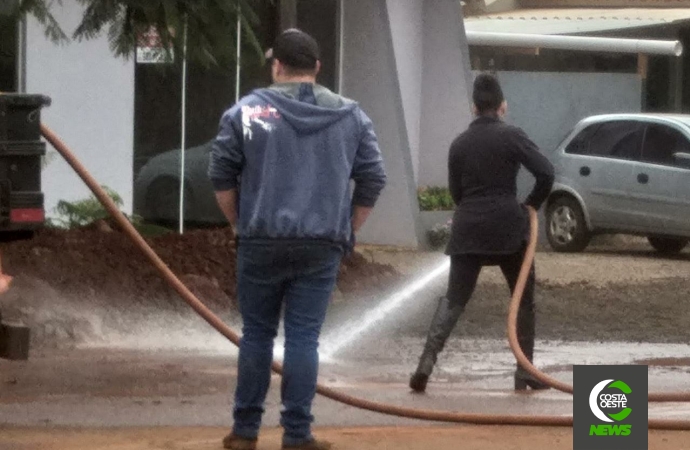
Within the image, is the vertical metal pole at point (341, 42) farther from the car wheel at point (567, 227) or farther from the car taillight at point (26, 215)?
the car taillight at point (26, 215)


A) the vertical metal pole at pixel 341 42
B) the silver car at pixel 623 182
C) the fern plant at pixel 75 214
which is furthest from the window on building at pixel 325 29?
the fern plant at pixel 75 214

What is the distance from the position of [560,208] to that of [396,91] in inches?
119

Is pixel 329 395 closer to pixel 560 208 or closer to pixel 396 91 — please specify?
pixel 396 91

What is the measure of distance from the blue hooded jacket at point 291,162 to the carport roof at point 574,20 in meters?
19.9

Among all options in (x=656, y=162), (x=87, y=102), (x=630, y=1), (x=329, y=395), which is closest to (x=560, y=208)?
(x=656, y=162)

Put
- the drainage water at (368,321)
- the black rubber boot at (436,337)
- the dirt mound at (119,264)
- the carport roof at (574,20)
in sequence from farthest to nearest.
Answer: the carport roof at (574,20) < the dirt mound at (119,264) < the drainage water at (368,321) < the black rubber boot at (436,337)

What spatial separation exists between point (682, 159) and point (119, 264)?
920 centimetres

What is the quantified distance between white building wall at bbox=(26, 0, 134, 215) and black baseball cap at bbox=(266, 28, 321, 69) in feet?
26.7

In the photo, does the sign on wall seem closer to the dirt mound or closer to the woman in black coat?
the woman in black coat

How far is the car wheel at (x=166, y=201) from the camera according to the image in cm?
1778

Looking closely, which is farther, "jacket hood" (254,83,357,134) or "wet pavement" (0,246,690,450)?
"wet pavement" (0,246,690,450)

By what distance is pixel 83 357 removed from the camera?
11008 mm

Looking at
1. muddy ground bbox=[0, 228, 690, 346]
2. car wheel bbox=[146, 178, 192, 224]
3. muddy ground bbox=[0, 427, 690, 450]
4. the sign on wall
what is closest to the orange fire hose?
muddy ground bbox=[0, 427, 690, 450]

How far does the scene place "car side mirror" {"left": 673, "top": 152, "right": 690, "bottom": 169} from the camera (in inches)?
794
